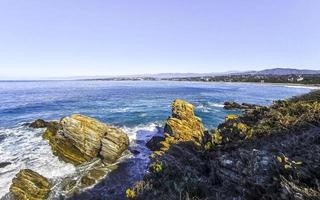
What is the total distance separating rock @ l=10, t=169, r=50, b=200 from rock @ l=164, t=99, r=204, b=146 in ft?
29.0

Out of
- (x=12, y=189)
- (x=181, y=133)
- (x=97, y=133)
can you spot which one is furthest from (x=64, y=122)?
(x=181, y=133)

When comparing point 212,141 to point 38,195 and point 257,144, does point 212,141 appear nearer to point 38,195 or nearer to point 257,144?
point 257,144

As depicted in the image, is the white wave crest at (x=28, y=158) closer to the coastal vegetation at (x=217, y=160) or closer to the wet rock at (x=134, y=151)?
the coastal vegetation at (x=217, y=160)

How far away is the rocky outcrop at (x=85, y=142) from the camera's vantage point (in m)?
20.0

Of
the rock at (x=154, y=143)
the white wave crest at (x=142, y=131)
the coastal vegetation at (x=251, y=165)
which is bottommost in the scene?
the white wave crest at (x=142, y=131)

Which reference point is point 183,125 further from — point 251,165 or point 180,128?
point 251,165

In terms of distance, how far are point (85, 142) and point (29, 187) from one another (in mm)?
5286

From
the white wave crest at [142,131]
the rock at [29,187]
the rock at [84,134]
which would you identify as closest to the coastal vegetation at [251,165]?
the rock at [29,187]

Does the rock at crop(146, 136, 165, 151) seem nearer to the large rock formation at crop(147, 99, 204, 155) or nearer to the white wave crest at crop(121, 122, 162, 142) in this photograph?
the large rock formation at crop(147, 99, 204, 155)

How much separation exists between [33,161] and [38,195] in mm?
5327

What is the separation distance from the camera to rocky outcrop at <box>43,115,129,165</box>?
20.0m

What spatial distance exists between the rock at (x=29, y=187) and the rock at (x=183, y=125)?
29.0 feet

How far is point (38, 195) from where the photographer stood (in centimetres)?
1540

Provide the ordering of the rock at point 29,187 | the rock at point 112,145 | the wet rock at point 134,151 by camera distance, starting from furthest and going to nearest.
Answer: the wet rock at point 134,151, the rock at point 112,145, the rock at point 29,187
